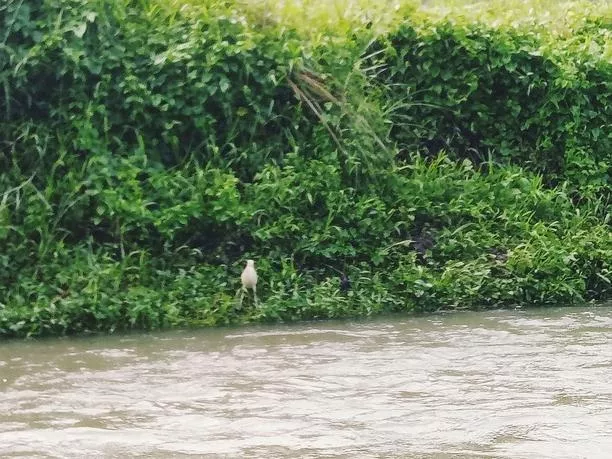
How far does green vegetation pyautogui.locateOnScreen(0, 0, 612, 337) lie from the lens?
19.4 feet

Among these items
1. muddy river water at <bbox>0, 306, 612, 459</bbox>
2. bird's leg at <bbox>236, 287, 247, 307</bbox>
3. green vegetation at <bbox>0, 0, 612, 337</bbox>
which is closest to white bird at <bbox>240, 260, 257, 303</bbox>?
bird's leg at <bbox>236, 287, 247, 307</bbox>

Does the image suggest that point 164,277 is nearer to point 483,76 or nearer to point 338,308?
point 338,308

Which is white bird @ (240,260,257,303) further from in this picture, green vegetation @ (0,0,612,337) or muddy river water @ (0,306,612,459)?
muddy river water @ (0,306,612,459)

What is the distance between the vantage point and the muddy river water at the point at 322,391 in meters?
3.50

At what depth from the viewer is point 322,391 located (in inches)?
166

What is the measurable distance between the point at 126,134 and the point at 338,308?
1923mm

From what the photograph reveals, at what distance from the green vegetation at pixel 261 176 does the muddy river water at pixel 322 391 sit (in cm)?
46

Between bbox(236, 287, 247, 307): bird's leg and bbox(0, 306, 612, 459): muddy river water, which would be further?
bbox(236, 287, 247, 307): bird's leg

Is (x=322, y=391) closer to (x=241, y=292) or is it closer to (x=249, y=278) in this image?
(x=249, y=278)

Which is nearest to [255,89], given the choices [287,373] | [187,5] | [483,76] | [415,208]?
[187,5]

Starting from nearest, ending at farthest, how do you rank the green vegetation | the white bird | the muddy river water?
the muddy river water → the white bird → the green vegetation

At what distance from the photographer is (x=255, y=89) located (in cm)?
666

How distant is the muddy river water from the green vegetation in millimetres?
457

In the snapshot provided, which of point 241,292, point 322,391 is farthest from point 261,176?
point 322,391
